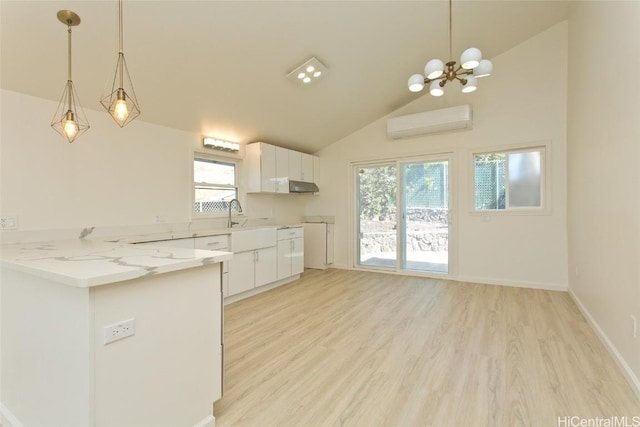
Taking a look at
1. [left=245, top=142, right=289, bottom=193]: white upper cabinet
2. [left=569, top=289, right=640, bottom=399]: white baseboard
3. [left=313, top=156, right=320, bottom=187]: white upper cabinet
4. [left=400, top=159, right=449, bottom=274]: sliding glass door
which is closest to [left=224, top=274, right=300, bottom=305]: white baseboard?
[left=245, top=142, right=289, bottom=193]: white upper cabinet

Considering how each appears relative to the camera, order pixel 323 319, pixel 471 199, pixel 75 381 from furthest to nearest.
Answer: pixel 471 199 → pixel 323 319 → pixel 75 381

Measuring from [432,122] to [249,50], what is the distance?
114 inches

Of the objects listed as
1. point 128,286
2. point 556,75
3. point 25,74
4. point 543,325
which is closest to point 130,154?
point 25,74

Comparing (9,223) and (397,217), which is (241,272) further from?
(397,217)

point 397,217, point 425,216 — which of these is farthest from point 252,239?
point 425,216

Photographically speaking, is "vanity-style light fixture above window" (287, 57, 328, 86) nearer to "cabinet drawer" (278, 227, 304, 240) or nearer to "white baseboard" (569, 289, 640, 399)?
"cabinet drawer" (278, 227, 304, 240)

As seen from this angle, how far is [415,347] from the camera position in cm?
245

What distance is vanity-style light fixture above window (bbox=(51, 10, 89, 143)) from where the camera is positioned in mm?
1942

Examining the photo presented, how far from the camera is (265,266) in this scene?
408 centimetres

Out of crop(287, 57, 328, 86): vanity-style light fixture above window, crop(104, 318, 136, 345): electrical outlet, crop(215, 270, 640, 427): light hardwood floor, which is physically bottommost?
crop(215, 270, 640, 427): light hardwood floor

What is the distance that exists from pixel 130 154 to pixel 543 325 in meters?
4.63

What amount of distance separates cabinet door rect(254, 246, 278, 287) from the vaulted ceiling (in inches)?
70.0

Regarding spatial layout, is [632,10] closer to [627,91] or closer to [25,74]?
[627,91]

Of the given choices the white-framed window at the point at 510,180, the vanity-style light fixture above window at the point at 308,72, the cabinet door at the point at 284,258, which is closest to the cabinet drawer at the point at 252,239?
the cabinet door at the point at 284,258
